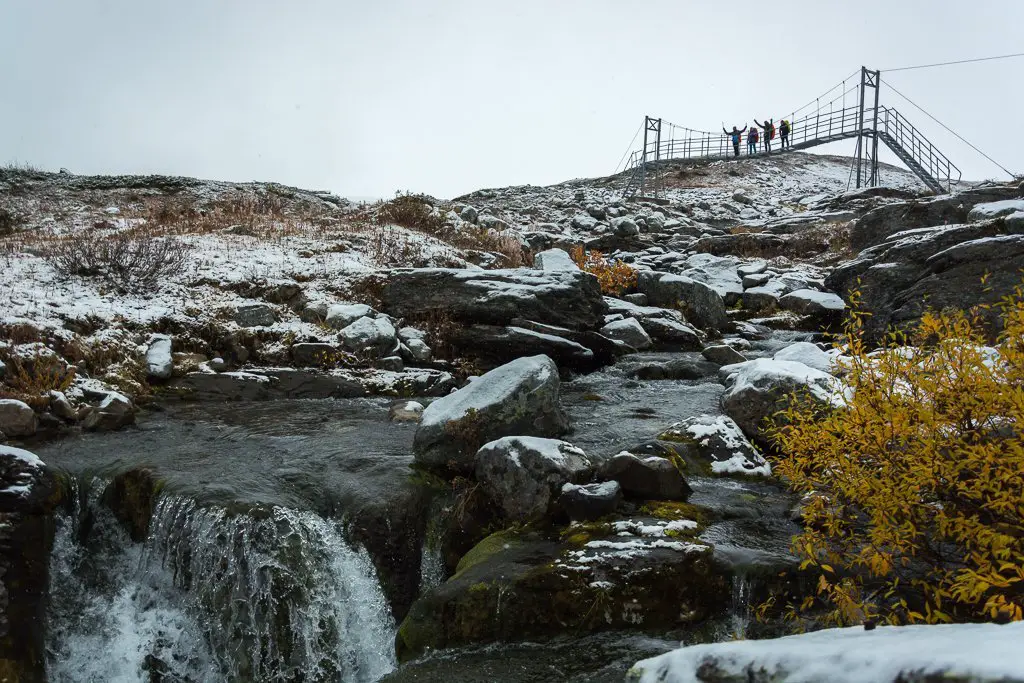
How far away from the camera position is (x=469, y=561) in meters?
5.60

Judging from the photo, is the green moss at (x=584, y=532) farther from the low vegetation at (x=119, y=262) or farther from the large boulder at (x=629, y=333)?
the low vegetation at (x=119, y=262)

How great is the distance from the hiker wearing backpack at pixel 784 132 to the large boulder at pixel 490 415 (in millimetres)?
42498

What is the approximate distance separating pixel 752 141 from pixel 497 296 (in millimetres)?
39385

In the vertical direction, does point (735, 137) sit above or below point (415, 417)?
above

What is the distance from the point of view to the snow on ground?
5.51 feet

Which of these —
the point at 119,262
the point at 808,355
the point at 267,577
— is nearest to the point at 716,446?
the point at 808,355

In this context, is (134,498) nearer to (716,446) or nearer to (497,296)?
(716,446)

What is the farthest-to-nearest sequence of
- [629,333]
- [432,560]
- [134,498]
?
1. [629,333]
2. [134,498]
3. [432,560]

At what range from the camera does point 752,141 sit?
148 feet

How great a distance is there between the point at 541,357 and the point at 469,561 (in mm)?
3002

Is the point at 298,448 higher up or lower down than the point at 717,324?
lower down

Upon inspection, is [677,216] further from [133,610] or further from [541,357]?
[133,610]

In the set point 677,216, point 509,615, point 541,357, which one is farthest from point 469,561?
point 677,216

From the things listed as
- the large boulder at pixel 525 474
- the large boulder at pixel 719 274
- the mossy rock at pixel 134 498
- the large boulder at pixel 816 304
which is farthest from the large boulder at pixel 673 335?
the mossy rock at pixel 134 498
